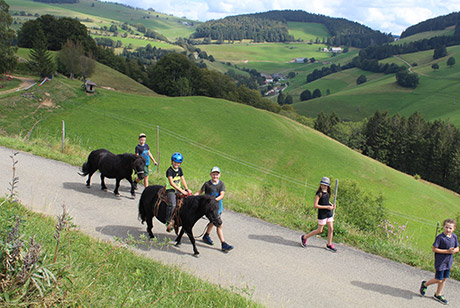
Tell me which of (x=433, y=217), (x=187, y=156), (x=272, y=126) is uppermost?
(x=272, y=126)

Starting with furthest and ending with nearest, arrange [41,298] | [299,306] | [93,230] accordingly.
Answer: [93,230]
[299,306]
[41,298]

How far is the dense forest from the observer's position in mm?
77062

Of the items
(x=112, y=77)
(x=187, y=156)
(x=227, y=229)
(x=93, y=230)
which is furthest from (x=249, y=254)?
(x=112, y=77)

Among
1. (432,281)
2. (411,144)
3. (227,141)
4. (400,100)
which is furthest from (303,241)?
(400,100)

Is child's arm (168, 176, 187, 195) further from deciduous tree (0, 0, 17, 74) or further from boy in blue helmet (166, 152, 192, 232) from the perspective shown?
deciduous tree (0, 0, 17, 74)

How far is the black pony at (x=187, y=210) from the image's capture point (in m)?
8.62

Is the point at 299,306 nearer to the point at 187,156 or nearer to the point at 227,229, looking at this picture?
the point at 227,229

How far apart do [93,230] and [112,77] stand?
6859cm

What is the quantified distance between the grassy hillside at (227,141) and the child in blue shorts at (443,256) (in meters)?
22.7

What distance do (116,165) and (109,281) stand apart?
23.7ft

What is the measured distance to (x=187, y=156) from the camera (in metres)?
38.2

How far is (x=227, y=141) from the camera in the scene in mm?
45688

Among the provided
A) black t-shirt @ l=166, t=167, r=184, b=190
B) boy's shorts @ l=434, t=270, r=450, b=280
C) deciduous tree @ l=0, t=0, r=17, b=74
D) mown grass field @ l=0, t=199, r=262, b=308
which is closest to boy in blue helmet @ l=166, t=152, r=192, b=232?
black t-shirt @ l=166, t=167, r=184, b=190

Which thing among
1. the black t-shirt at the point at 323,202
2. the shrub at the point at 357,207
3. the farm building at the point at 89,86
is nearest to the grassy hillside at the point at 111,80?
the farm building at the point at 89,86
